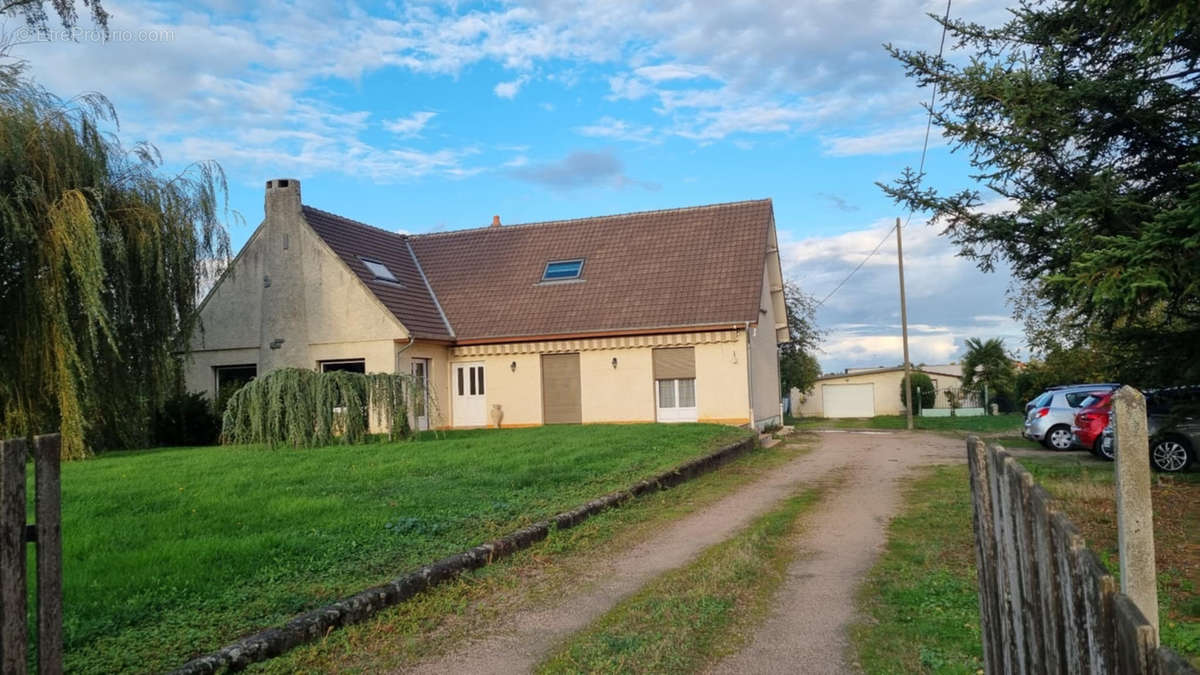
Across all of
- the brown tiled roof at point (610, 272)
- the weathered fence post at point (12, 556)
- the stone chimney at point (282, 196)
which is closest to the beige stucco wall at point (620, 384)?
the brown tiled roof at point (610, 272)

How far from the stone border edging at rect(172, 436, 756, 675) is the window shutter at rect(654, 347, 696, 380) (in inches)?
600

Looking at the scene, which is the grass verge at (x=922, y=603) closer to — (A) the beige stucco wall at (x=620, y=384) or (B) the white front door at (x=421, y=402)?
(B) the white front door at (x=421, y=402)

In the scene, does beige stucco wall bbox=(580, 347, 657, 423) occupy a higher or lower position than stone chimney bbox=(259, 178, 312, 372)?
lower

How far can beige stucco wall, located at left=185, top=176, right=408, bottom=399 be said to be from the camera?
26250 millimetres

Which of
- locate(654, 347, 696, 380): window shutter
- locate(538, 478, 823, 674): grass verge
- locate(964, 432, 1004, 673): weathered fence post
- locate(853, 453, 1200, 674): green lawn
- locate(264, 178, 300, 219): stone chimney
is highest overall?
locate(264, 178, 300, 219): stone chimney

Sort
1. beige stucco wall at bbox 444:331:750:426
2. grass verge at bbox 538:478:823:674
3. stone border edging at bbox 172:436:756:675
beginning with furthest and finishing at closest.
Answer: beige stucco wall at bbox 444:331:750:426
grass verge at bbox 538:478:823:674
stone border edging at bbox 172:436:756:675

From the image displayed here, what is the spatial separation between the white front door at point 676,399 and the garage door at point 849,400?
24946mm

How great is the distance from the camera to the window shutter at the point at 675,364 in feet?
87.1

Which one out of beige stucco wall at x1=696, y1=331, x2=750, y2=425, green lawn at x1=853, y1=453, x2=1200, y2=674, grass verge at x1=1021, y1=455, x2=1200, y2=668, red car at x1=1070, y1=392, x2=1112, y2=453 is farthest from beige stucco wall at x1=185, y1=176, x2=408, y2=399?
grass verge at x1=1021, y1=455, x2=1200, y2=668

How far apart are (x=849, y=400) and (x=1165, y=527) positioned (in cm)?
3988

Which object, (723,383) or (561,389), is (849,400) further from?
(561,389)

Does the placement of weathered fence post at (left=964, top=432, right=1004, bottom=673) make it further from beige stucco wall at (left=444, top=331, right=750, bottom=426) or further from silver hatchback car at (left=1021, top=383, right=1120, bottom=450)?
beige stucco wall at (left=444, top=331, right=750, bottom=426)

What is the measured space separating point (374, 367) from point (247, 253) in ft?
19.0

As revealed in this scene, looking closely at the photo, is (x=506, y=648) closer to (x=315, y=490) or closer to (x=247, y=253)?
(x=315, y=490)
